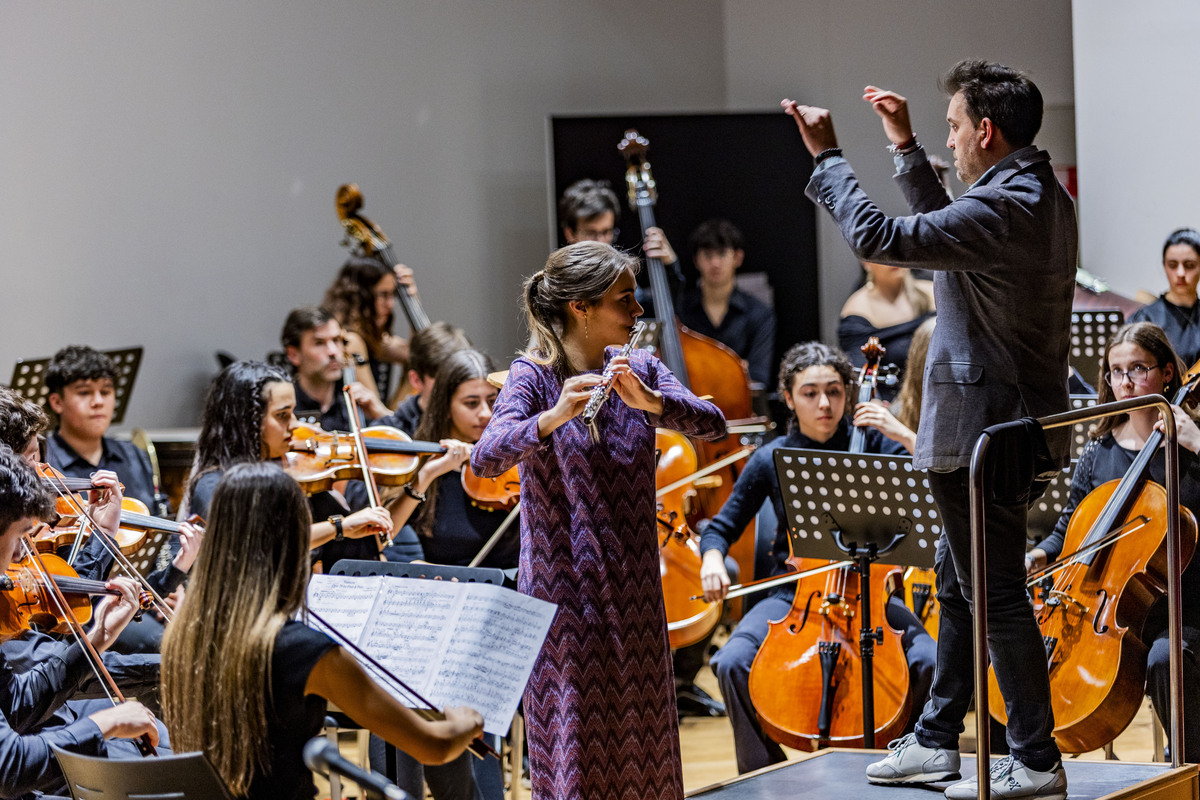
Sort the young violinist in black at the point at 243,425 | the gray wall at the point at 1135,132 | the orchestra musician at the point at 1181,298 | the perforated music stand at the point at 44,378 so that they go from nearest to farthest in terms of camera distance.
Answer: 1. the young violinist in black at the point at 243,425
2. the perforated music stand at the point at 44,378
3. the orchestra musician at the point at 1181,298
4. the gray wall at the point at 1135,132

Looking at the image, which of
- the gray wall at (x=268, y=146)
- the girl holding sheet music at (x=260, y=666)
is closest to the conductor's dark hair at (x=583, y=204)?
the gray wall at (x=268, y=146)

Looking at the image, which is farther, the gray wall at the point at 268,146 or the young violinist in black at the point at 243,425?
the gray wall at the point at 268,146

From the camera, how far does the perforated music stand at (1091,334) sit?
4.27 metres

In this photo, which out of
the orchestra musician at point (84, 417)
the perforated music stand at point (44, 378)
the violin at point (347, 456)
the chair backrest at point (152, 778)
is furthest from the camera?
the perforated music stand at point (44, 378)

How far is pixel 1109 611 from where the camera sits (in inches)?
118

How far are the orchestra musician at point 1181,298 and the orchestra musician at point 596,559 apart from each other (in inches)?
108

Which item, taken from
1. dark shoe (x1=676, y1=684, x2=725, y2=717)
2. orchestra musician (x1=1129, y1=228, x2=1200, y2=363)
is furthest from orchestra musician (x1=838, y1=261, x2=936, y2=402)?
dark shoe (x1=676, y1=684, x2=725, y2=717)

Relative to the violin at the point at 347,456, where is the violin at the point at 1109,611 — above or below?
below

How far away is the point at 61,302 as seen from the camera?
199 inches

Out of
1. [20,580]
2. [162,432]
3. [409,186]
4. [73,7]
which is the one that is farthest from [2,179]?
[20,580]

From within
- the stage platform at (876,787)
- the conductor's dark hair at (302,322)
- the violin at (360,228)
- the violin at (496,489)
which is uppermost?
the violin at (360,228)

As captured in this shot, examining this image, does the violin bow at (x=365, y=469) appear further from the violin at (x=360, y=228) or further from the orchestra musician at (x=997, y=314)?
the violin at (x=360, y=228)

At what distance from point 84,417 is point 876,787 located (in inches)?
104

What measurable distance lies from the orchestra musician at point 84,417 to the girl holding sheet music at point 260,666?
230cm
